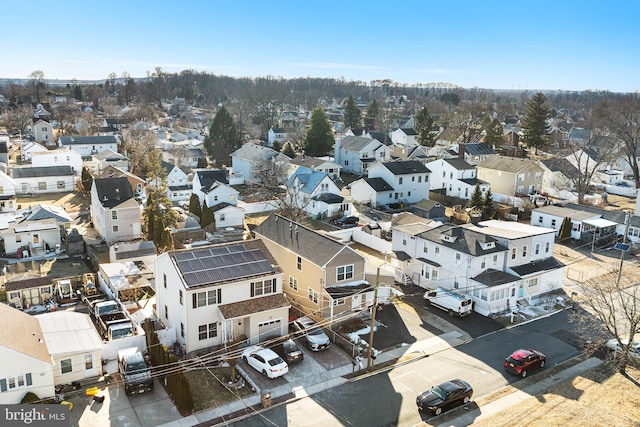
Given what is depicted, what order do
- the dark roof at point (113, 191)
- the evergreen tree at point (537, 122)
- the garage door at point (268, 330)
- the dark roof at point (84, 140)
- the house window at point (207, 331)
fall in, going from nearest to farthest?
1. the house window at point (207, 331)
2. the garage door at point (268, 330)
3. the dark roof at point (113, 191)
4. the evergreen tree at point (537, 122)
5. the dark roof at point (84, 140)

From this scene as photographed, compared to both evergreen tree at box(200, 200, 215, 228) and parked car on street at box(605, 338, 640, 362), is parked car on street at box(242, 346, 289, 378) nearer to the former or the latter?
parked car on street at box(605, 338, 640, 362)

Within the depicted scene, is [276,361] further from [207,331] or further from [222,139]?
[222,139]

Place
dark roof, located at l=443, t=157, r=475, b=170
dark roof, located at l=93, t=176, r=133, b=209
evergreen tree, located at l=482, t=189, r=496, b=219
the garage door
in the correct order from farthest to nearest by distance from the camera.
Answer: dark roof, located at l=443, t=157, r=475, b=170 → evergreen tree, located at l=482, t=189, r=496, b=219 → dark roof, located at l=93, t=176, r=133, b=209 → the garage door

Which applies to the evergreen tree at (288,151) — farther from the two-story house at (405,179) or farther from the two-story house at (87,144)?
the two-story house at (87,144)

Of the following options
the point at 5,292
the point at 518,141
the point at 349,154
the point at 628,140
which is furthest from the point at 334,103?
the point at 5,292

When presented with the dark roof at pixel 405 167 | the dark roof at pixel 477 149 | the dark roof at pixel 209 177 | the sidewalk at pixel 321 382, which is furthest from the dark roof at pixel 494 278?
the dark roof at pixel 477 149

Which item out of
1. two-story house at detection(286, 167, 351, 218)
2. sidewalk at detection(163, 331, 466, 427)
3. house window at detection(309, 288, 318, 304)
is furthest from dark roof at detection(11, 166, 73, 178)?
sidewalk at detection(163, 331, 466, 427)
